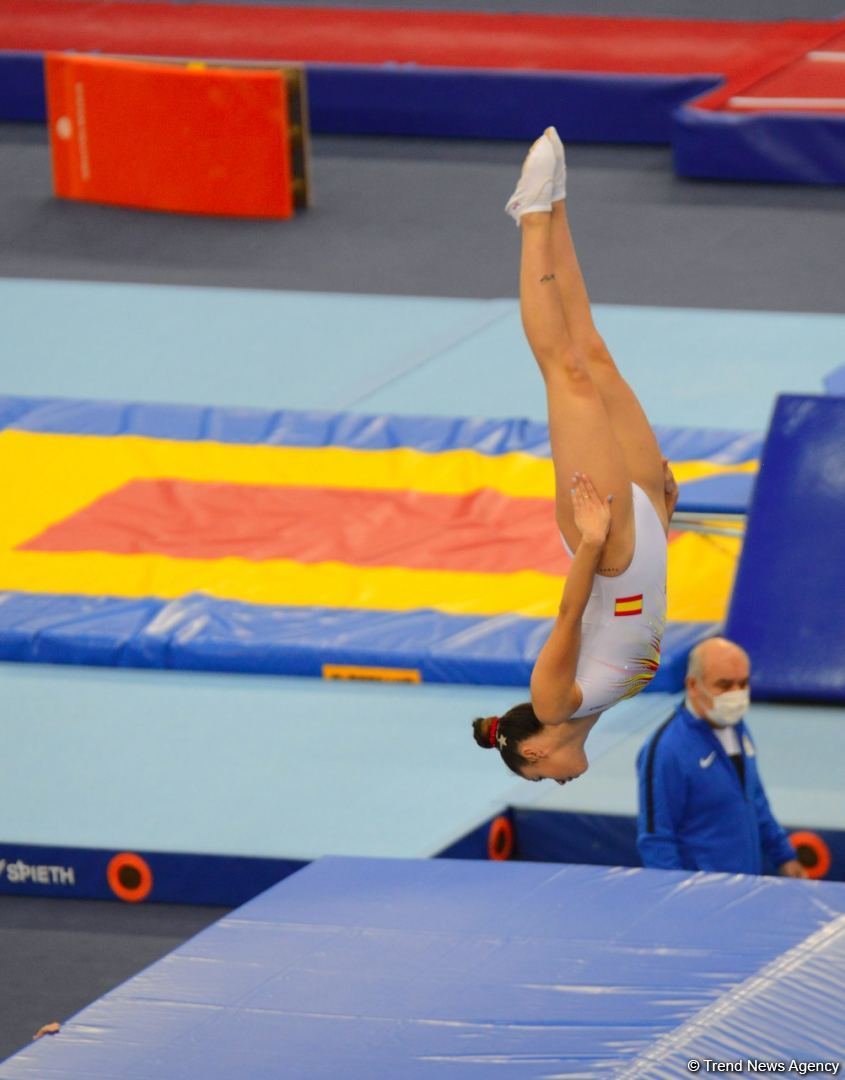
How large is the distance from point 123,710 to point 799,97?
23.3 ft

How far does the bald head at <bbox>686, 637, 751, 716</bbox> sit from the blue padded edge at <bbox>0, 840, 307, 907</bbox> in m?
1.44

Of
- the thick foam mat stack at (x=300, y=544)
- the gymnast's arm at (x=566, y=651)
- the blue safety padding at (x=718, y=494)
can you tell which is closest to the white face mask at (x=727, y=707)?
the gymnast's arm at (x=566, y=651)

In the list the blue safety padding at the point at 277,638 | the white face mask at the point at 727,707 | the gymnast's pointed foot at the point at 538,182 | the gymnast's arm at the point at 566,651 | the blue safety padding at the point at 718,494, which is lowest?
the blue safety padding at the point at 277,638

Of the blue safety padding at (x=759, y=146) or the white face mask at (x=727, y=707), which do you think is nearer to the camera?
the white face mask at (x=727, y=707)

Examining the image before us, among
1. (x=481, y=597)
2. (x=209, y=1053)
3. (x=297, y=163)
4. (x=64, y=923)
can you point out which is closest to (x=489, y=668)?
(x=481, y=597)

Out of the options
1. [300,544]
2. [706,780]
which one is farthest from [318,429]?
[706,780]

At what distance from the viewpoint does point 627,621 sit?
5262 mm

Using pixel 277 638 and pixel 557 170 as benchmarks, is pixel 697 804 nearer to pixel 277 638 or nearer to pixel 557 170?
pixel 557 170

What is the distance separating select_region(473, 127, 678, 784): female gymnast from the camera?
16.4 feet

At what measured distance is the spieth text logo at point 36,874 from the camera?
7176mm

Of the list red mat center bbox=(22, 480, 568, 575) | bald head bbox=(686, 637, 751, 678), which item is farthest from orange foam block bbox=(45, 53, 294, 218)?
bald head bbox=(686, 637, 751, 678)

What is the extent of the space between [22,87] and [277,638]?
8.41m

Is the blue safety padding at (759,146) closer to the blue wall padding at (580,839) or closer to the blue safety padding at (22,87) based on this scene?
the blue safety padding at (22,87)

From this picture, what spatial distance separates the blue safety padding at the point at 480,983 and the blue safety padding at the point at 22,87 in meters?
10.1
